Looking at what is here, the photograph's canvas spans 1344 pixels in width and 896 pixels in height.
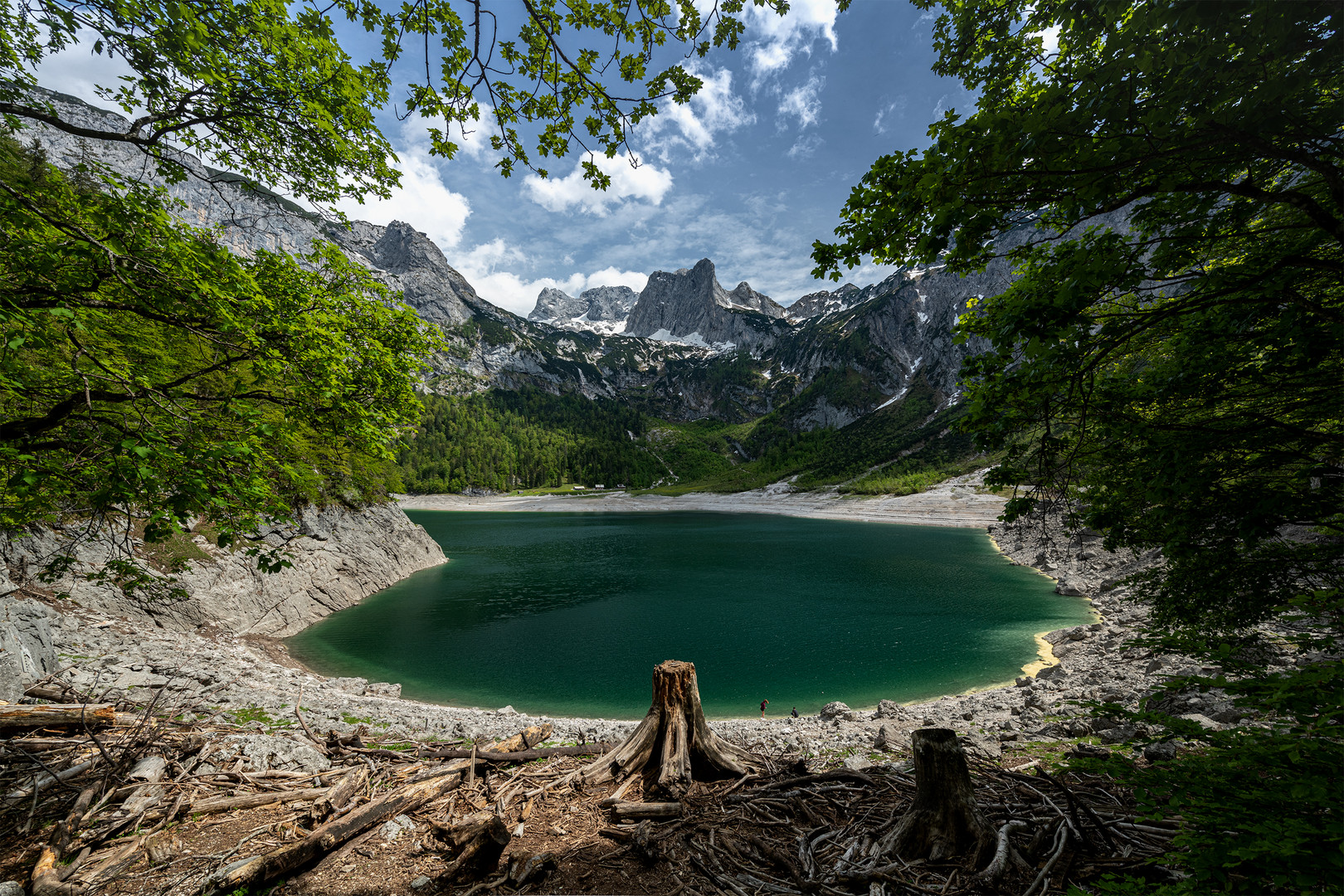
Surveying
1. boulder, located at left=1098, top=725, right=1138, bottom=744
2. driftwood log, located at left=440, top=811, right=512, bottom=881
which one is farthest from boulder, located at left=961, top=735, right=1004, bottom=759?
driftwood log, located at left=440, top=811, right=512, bottom=881

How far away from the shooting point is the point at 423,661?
63.7ft

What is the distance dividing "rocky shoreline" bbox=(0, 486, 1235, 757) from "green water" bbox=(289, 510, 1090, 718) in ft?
8.92

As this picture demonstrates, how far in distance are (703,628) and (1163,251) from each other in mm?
23845

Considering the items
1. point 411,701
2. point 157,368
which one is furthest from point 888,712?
point 157,368

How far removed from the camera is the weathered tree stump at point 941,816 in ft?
12.3

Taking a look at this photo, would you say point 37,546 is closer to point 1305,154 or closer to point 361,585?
point 361,585

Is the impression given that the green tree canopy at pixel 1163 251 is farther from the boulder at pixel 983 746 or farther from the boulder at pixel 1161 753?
the boulder at pixel 983 746

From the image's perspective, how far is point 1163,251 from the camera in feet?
13.1

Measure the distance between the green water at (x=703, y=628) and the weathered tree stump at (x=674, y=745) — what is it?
32.7 feet

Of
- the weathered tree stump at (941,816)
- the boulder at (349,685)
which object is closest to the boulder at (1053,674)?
the weathered tree stump at (941,816)

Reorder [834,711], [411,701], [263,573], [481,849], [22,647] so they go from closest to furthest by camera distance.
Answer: [481,849] → [22,647] → [834,711] → [411,701] → [263,573]

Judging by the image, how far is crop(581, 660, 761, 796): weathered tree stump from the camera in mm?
5496

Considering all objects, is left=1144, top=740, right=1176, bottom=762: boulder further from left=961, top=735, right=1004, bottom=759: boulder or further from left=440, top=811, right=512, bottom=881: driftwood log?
left=440, top=811, right=512, bottom=881: driftwood log

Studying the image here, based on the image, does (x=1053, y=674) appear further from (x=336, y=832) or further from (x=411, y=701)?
(x=411, y=701)
